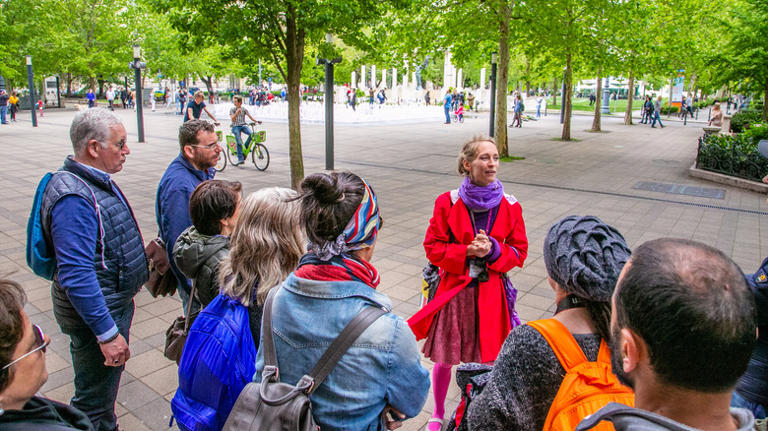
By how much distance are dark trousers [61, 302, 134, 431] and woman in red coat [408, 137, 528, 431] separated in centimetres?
172

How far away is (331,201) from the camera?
181 cm

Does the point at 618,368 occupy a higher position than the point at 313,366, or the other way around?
the point at 618,368

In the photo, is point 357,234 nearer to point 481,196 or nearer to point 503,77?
point 481,196

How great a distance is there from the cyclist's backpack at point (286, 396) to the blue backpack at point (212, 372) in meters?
0.35

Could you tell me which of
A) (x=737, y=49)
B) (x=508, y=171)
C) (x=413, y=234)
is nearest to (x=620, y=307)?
(x=413, y=234)

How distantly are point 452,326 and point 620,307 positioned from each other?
6.67ft

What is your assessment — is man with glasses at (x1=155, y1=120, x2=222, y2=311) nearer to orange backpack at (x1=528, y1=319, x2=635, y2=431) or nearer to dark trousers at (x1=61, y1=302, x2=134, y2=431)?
dark trousers at (x1=61, y1=302, x2=134, y2=431)

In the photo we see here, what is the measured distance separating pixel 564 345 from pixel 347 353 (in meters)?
0.66

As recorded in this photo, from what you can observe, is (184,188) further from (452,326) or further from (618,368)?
(618,368)

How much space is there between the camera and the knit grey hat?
1651 millimetres

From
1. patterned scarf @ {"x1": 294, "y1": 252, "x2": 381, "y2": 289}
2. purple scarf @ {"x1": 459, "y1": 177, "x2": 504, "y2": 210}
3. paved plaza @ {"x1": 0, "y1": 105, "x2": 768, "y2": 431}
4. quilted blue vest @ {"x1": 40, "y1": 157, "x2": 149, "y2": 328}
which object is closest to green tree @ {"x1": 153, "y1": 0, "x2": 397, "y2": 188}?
paved plaza @ {"x1": 0, "y1": 105, "x2": 768, "y2": 431}

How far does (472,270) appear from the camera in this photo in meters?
3.21

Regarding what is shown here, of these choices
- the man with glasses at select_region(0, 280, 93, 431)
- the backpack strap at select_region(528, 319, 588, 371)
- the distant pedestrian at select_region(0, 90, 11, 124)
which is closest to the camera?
the man with glasses at select_region(0, 280, 93, 431)

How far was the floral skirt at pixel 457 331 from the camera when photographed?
10.5 feet
